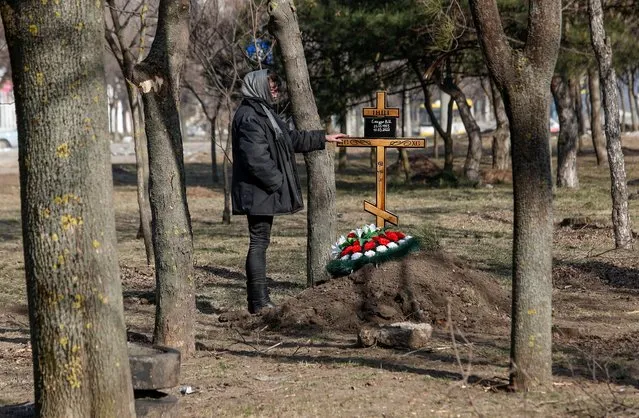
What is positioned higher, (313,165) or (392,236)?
(313,165)

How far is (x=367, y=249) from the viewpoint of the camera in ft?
28.3

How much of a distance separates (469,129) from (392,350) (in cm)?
1988

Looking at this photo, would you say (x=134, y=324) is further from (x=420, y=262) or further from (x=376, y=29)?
(x=376, y=29)

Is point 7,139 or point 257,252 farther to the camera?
point 7,139

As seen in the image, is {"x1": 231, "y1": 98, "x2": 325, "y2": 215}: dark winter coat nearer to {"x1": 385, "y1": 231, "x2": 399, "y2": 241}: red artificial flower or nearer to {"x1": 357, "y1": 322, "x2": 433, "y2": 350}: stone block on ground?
{"x1": 385, "y1": 231, "x2": 399, "y2": 241}: red artificial flower

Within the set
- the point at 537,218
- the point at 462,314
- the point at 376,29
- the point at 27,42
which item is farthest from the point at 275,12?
the point at 376,29

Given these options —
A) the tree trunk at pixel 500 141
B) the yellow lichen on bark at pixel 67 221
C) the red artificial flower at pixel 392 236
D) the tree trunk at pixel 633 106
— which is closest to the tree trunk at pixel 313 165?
the red artificial flower at pixel 392 236

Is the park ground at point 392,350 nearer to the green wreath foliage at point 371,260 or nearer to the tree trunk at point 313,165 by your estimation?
the green wreath foliage at point 371,260

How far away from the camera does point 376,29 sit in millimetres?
23344

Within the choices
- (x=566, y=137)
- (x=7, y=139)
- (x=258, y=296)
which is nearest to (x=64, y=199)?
(x=258, y=296)

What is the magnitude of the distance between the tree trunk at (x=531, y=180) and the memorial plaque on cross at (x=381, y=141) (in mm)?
4185

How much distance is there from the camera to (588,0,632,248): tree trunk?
12.3 meters

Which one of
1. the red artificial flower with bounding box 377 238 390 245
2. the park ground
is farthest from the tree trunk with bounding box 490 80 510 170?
the red artificial flower with bounding box 377 238 390 245

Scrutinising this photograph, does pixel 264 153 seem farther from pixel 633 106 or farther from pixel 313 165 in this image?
pixel 633 106
